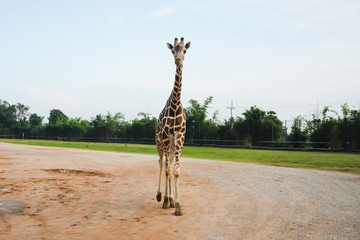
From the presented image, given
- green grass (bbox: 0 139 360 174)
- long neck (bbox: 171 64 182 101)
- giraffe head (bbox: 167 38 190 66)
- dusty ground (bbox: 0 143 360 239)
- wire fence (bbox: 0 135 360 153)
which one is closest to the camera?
dusty ground (bbox: 0 143 360 239)

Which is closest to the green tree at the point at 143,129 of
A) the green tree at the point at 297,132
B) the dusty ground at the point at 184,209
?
the green tree at the point at 297,132

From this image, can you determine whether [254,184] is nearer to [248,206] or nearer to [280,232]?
[248,206]

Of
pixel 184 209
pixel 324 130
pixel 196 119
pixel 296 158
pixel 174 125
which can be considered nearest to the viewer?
pixel 184 209

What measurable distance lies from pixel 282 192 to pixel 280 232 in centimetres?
387

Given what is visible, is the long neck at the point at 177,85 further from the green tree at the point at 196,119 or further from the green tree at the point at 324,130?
the green tree at the point at 196,119

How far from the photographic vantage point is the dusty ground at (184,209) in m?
5.17

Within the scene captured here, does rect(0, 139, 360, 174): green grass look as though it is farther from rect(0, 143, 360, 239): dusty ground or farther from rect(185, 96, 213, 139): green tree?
rect(185, 96, 213, 139): green tree

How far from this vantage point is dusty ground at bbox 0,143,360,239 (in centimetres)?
517

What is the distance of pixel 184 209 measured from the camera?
271 inches

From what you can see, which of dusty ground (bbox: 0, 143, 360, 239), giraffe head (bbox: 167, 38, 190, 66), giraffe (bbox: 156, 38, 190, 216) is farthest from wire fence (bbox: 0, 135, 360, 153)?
giraffe head (bbox: 167, 38, 190, 66)

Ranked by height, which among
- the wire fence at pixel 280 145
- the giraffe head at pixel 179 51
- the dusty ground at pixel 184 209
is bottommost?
the dusty ground at pixel 184 209

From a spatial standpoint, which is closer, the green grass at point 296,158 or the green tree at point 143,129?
the green grass at point 296,158

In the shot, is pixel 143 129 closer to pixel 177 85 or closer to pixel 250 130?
pixel 250 130

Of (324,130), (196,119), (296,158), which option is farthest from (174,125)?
(196,119)
